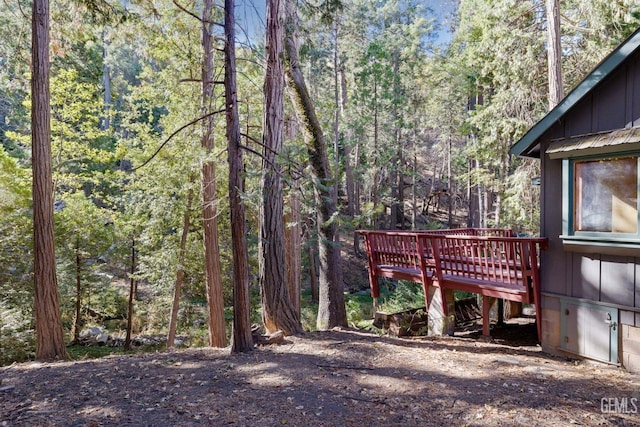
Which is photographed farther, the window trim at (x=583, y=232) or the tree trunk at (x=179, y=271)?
the tree trunk at (x=179, y=271)

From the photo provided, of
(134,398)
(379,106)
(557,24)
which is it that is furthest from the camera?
(379,106)

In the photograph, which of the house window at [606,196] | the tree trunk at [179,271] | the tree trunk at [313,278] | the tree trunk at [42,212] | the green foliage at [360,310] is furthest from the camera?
the tree trunk at [313,278]

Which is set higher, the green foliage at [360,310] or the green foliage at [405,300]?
the green foliage at [405,300]

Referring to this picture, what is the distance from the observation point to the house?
15.0ft

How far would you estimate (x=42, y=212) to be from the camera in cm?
621

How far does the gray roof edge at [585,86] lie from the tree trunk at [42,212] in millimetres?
8064

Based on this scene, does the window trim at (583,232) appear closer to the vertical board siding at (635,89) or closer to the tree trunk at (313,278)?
the vertical board siding at (635,89)

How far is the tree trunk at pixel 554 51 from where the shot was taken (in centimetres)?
840

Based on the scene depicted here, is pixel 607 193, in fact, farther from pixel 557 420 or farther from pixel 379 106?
pixel 379 106

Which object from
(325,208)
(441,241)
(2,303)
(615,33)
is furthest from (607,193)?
(2,303)

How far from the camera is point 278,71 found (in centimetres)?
616

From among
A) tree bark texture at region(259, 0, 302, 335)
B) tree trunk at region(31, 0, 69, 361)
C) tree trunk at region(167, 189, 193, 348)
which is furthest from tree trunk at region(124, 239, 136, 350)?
tree bark texture at region(259, 0, 302, 335)

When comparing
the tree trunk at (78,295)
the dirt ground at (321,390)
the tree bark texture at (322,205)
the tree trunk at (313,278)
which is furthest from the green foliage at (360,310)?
the tree trunk at (78,295)

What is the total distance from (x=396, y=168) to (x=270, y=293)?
1792cm
